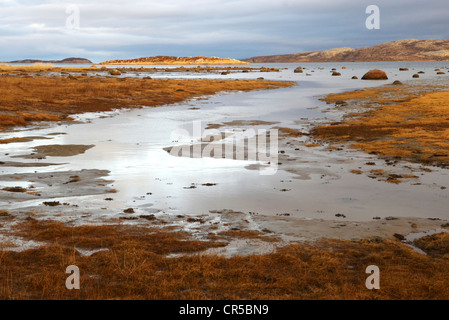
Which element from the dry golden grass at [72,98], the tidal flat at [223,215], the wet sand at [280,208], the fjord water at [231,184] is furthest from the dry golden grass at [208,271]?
the dry golden grass at [72,98]

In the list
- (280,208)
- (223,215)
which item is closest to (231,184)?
(280,208)

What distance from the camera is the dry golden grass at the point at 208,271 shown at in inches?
261

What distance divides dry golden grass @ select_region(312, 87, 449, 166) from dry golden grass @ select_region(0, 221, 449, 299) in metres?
10.1

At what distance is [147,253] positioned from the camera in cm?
817

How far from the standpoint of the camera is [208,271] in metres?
7.37

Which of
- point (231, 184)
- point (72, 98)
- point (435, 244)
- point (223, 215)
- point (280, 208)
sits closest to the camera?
point (435, 244)

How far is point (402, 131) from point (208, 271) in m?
18.8

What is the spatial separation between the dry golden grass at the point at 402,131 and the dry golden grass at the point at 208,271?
10.1m

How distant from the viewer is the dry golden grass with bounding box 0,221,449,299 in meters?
6.62

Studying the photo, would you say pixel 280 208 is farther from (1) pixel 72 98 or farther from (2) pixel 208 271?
(1) pixel 72 98

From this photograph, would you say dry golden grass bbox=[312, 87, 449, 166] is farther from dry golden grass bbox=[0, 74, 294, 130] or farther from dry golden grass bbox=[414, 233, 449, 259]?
dry golden grass bbox=[0, 74, 294, 130]

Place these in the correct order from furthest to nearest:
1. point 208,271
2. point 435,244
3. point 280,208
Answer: point 280,208 → point 435,244 → point 208,271

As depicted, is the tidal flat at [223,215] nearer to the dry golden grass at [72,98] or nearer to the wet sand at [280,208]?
the wet sand at [280,208]
